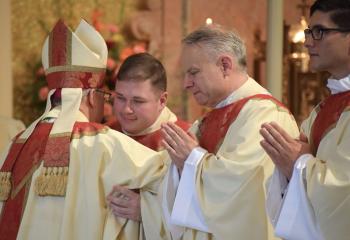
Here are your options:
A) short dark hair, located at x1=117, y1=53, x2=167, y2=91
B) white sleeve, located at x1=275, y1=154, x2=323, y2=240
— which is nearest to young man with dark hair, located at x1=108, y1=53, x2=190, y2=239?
short dark hair, located at x1=117, y1=53, x2=167, y2=91

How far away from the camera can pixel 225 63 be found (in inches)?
110

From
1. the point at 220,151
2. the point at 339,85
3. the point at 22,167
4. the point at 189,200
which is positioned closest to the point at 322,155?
the point at 339,85

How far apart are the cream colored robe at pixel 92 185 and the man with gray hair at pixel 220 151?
0.18m

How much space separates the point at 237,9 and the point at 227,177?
463 centimetres

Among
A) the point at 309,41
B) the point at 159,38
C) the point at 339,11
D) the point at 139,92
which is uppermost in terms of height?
the point at 159,38

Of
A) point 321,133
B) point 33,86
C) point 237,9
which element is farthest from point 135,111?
point 237,9

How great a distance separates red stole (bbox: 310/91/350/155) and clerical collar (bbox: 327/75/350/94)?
16 millimetres

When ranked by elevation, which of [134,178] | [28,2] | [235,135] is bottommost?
[134,178]

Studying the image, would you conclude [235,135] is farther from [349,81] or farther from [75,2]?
[75,2]

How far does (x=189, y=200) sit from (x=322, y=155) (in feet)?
2.07

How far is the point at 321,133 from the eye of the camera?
2.42 meters

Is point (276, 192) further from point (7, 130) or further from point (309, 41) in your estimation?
point (7, 130)

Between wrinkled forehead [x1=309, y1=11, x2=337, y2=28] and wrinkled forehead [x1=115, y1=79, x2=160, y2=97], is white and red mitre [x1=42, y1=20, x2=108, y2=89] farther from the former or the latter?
wrinkled forehead [x1=309, y1=11, x2=337, y2=28]

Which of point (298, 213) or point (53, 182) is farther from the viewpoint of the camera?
point (53, 182)
